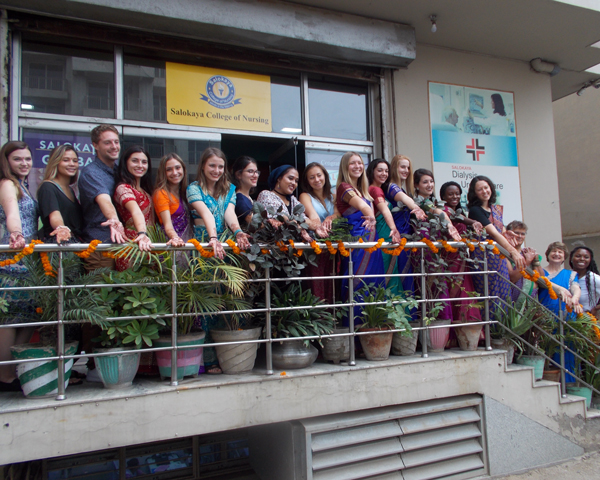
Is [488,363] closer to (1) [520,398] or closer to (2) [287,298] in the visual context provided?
(1) [520,398]

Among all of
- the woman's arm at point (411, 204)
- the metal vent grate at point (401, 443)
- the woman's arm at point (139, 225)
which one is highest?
the woman's arm at point (411, 204)

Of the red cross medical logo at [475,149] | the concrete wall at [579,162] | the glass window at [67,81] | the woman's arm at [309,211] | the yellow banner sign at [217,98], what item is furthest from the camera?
the concrete wall at [579,162]

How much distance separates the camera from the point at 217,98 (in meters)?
5.15

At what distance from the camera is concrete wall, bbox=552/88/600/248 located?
11453mm

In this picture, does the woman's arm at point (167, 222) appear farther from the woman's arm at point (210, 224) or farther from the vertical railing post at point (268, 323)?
the vertical railing post at point (268, 323)

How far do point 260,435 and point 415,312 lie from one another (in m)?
1.68

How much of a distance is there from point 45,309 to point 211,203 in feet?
4.25

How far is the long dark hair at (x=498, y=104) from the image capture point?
6.51 meters

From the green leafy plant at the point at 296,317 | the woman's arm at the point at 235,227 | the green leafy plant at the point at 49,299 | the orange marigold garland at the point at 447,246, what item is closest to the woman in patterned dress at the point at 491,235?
the orange marigold garland at the point at 447,246

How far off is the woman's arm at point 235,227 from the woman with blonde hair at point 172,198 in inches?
11.6

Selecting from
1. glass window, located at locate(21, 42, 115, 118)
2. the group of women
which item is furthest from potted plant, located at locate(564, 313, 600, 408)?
glass window, located at locate(21, 42, 115, 118)

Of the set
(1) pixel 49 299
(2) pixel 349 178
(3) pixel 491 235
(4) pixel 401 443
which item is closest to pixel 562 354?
(3) pixel 491 235

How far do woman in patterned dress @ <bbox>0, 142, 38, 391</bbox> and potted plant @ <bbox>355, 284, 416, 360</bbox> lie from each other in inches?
91.9

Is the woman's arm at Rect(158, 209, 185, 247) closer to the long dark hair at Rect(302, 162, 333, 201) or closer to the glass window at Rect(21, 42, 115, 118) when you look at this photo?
the long dark hair at Rect(302, 162, 333, 201)
